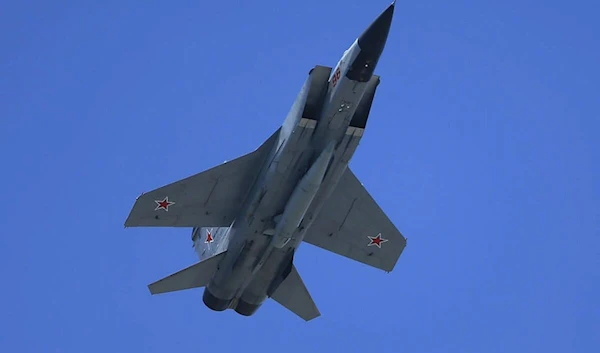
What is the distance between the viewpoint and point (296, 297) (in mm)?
28625

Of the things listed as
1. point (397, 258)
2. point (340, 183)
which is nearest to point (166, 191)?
point (340, 183)

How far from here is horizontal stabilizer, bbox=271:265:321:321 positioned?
2830 cm

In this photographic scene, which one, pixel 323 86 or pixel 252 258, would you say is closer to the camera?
pixel 323 86

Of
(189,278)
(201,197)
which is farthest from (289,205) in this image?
(189,278)

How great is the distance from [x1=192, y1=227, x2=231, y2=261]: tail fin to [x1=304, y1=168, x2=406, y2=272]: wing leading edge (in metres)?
2.41

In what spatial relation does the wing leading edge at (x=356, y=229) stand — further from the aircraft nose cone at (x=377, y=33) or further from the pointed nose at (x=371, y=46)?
the aircraft nose cone at (x=377, y=33)

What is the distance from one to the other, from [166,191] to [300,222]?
3.84m

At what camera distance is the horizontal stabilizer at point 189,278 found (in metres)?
27.2

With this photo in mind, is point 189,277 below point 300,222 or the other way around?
below

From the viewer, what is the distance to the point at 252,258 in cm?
2617

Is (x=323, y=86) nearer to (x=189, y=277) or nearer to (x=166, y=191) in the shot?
(x=166, y=191)

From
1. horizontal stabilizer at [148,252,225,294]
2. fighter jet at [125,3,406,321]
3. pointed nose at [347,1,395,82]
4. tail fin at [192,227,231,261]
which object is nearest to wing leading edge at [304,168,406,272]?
fighter jet at [125,3,406,321]

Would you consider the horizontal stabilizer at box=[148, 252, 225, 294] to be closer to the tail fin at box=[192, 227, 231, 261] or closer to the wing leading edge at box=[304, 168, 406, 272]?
the tail fin at box=[192, 227, 231, 261]

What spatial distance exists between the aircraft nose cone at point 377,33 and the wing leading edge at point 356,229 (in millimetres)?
4799
